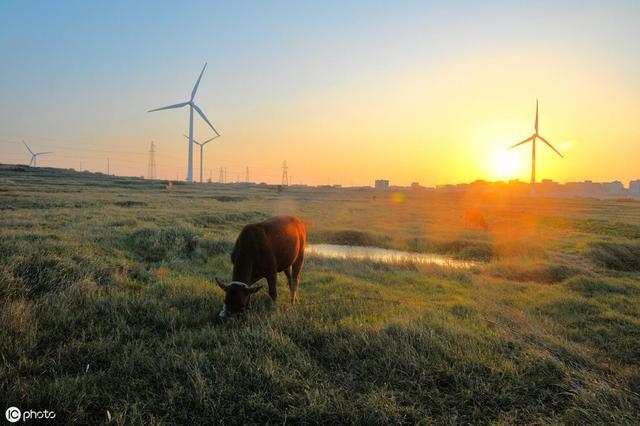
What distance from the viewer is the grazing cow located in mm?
6695

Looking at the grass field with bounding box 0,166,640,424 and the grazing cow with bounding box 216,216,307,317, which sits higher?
the grazing cow with bounding box 216,216,307,317

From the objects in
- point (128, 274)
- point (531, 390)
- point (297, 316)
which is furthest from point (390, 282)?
point (128, 274)

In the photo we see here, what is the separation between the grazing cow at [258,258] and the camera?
22.0 ft

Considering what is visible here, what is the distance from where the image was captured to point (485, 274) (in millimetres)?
15359

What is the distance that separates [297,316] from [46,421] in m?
4.13

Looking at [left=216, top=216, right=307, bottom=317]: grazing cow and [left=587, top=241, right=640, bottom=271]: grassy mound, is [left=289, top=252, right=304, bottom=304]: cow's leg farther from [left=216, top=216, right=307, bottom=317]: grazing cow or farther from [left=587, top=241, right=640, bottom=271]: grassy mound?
[left=587, top=241, right=640, bottom=271]: grassy mound

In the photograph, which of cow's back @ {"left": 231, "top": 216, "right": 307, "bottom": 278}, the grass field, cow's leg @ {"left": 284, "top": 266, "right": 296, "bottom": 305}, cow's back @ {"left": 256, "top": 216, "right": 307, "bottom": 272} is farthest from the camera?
cow's leg @ {"left": 284, "top": 266, "right": 296, "bottom": 305}

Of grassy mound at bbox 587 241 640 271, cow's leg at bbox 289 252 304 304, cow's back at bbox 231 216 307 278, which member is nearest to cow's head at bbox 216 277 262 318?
cow's back at bbox 231 216 307 278

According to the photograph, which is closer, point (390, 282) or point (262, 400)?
point (262, 400)

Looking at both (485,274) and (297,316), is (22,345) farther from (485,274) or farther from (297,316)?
(485,274)

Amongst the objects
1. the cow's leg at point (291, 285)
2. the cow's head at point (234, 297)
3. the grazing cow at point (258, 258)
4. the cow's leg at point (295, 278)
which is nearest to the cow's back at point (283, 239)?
the grazing cow at point (258, 258)

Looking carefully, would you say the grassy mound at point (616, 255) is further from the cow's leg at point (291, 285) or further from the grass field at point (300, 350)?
the cow's leg at point (291, 285)

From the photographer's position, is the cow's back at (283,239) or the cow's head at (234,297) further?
the cow's back at (283,239)

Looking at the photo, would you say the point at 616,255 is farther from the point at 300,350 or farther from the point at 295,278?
the point at 300,350
